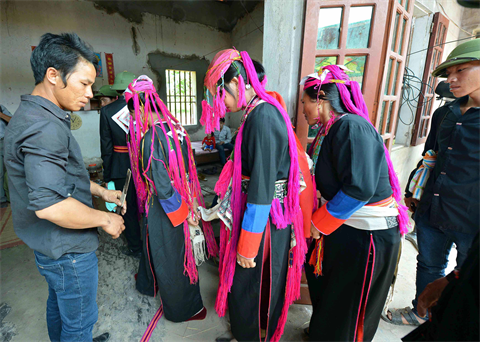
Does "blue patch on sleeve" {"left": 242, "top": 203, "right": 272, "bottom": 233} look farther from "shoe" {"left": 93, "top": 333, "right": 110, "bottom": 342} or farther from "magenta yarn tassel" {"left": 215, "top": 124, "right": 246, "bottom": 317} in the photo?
"shoe" {"left": 93, "top": 333, "right": 110, "bottom": 342}

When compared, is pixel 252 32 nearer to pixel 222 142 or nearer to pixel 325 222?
pixel 222 142

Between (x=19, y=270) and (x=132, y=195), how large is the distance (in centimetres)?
133

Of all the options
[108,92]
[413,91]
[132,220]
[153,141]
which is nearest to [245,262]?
[153,141]

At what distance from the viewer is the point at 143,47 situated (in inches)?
287

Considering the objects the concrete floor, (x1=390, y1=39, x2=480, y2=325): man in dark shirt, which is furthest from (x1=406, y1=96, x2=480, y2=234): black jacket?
the concrete floor

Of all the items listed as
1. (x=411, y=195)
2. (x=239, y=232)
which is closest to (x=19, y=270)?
(x=239, y=232)

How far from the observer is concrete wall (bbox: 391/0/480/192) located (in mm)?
3398

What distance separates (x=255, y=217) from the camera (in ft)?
4.03

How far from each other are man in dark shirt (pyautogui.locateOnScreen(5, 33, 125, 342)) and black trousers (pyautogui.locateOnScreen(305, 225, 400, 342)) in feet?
4.19

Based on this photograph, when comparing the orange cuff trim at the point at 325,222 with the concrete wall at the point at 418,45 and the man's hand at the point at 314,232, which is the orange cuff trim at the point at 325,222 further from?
the concrete wall at the point at 418,45

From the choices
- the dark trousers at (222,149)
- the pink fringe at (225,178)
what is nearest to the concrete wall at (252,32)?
the dark trousers at (222,149)

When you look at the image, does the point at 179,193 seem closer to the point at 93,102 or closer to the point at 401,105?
the point at 401,105

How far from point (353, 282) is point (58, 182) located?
1583mm

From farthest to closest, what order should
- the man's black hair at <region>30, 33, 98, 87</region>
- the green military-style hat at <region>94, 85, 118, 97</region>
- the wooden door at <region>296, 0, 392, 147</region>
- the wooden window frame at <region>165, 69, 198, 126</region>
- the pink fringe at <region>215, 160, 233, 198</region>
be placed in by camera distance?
the wooden window frame at <region>165, 69, 198, 126</region>
the green military-style hat at <region>94, 85, 118, 97</region>
the wooden door at <region>296, 0, 392, 147</region>
the pink fringe at <region>215, 160, 233, 198</region>
the man's black hair at <region>30, 33, 98, 87</region>
